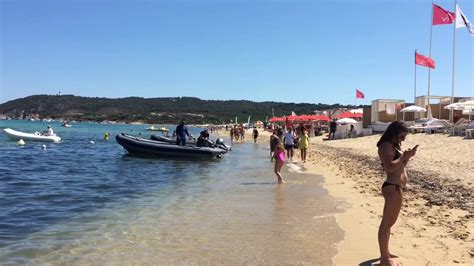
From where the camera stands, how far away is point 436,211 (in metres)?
7.40

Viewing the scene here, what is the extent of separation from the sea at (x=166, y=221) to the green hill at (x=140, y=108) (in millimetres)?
132650

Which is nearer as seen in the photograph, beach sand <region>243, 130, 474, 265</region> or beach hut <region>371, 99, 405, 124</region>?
beach sand <region>243, 130, 474, 265</region>

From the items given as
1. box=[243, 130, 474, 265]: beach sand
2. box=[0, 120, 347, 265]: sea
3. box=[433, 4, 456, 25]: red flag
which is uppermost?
box=[433, 4, 456, 25]: red flag

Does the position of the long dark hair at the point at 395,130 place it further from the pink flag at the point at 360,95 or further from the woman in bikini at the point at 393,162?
the pink flag at the point at 360,95

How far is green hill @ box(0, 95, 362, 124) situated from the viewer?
156125 mm

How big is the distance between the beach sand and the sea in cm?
33

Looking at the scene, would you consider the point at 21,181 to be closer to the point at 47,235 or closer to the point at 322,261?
the point at 47,235

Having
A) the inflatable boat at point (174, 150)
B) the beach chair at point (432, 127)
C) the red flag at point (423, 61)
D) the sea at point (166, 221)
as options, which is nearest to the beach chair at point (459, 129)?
the beach chair at point (432, 127)

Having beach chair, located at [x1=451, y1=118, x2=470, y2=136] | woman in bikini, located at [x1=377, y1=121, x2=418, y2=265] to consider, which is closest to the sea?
woman in bikini, located at [x1=377, y1=121, x2=418, y2=265]

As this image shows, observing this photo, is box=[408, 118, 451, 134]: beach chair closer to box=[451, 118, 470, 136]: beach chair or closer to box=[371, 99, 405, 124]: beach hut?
box=[451, 118, 470, 136]: beach chair

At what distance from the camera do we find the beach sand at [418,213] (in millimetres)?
5195

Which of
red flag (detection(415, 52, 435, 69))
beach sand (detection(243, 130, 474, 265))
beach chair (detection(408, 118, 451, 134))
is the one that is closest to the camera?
beach sand (detection(243, 130, 474, 265))

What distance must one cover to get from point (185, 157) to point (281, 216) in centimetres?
1245

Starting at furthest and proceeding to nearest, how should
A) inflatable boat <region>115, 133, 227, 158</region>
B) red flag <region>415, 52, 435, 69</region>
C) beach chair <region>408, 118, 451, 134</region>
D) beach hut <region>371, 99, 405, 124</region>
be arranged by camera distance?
beach hut <region>371, 99, 405, 124</region> → red flag <region>415, 52, 435, 69</region> → beach chair <region>408, 118, 451, 134</region> → inflatable boat <region>115, 133, 227, 158</region>
